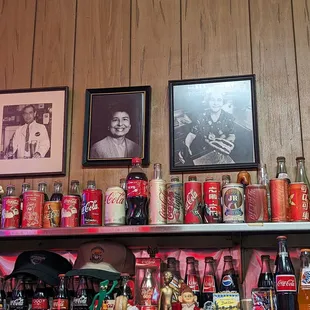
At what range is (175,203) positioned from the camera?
1.85 meters

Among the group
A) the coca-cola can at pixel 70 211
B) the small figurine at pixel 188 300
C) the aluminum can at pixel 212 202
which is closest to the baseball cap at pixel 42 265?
the coca-cola can at pixel 70 211

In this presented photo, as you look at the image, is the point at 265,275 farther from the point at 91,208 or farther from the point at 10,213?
the point at 10,213

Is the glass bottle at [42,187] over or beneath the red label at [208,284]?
over

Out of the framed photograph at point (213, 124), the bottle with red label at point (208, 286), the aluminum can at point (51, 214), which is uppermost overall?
the framed photograph at point (213, 124)

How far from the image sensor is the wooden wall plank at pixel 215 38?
217 centimetres

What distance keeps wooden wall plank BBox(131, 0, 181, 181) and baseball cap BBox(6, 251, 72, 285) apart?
0.50m

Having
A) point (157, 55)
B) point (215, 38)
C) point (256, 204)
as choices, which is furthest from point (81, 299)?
point (215, 38)

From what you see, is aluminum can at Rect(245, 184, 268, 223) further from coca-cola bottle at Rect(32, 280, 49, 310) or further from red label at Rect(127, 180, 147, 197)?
coca-cola bottle at Rect(32, 280, 49, 310)

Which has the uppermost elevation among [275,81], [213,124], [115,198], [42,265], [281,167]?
[275,81]

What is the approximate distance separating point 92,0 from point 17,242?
1086 millimetres

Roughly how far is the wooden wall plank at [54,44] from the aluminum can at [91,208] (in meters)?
0.39

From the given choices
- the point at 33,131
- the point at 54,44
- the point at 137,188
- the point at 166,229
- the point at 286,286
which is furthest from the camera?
the point at 54,44

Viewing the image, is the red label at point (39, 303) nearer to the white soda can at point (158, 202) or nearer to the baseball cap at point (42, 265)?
the baseball cap at point (42, 265)

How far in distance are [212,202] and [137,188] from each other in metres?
0.26
